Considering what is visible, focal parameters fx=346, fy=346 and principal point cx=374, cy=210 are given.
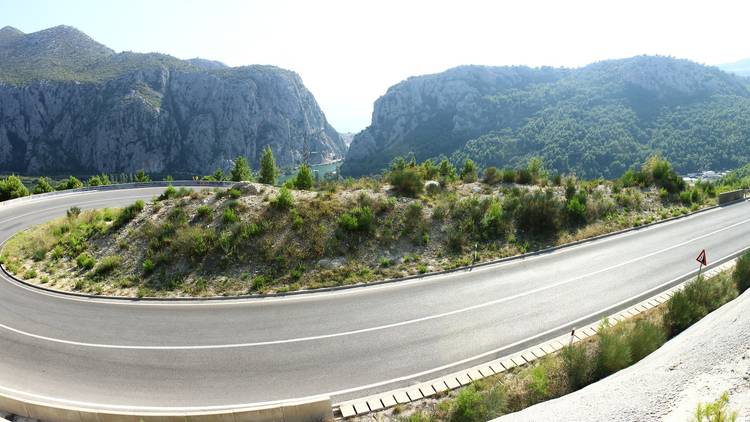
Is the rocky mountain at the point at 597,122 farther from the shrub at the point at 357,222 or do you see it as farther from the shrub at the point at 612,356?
the shrub at the point at 612,356

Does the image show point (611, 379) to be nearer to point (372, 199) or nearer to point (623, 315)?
point (623, 315)

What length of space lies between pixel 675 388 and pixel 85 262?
24494 mm

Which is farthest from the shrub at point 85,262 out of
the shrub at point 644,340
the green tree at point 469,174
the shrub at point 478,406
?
the green tree at point 469,174

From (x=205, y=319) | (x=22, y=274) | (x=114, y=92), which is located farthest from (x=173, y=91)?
(x=205, y=319)

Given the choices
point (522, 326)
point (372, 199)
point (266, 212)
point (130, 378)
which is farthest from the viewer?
point (372, 199)

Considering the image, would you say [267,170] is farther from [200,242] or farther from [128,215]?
[200,242]

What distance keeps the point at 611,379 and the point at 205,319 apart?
13.2m

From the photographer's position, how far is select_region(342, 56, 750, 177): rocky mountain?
371ft

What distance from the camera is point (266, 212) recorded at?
20703 mm

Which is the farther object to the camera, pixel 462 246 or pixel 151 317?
pixel 462 246

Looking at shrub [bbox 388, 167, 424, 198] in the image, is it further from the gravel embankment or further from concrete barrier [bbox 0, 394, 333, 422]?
the gravel embankment

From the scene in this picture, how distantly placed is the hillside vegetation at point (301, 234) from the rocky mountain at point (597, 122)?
3936 inches

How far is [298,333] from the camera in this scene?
1234 centimetres

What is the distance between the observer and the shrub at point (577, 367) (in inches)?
337
